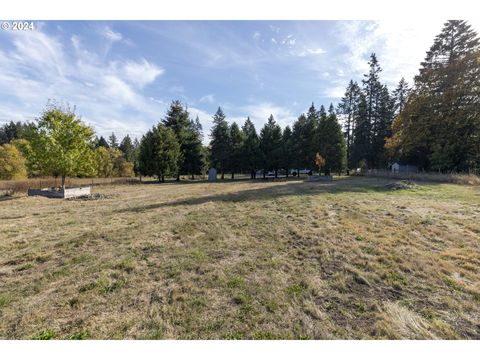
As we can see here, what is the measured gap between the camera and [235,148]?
41031 millimetres

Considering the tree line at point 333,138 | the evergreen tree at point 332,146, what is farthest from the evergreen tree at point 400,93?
the evergreen tree at point 332,146

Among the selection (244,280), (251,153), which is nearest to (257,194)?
(244,280)

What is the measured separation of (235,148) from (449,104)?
99.8 feet

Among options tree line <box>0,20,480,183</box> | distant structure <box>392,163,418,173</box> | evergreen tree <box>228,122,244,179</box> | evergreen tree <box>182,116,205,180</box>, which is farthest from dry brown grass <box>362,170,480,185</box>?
evergreen tree <box>182,116,205,180</box>

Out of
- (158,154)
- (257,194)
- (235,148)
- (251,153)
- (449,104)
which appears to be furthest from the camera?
(235,148)

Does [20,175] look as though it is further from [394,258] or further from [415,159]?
[415,159]

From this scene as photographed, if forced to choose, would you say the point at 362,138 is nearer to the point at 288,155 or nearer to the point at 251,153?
the point at 288,155

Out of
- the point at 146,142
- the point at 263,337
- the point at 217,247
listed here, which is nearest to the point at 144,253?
the point at 217,247

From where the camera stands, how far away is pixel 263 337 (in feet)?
8.78

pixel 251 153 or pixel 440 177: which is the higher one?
pixel 251 153

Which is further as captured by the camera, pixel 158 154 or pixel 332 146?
pixel 332 146

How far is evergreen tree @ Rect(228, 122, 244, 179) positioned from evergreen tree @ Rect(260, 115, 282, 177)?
4215 millimetres

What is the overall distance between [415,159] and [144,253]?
47.6 meters

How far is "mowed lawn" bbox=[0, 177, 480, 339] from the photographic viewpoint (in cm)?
281
